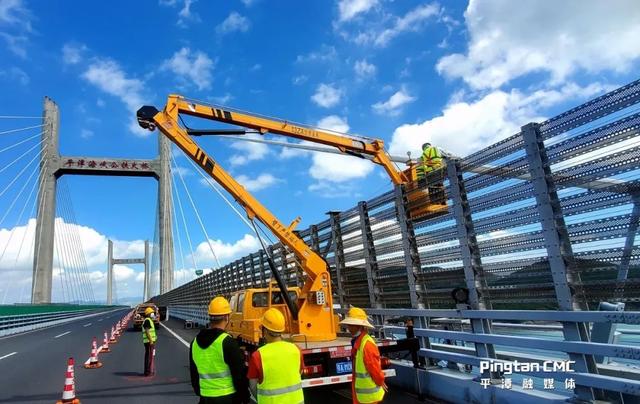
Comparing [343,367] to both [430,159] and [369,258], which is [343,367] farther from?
[430,159]

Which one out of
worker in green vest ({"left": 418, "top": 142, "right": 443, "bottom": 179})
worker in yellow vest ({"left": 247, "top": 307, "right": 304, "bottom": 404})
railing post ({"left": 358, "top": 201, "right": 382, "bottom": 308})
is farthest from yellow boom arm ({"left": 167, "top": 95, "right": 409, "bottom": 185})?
worker in yellow vest ({"left": 247, "top": 307, "right": 304, "bottom": 404})

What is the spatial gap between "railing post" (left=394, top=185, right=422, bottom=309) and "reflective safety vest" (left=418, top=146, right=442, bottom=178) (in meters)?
4.17

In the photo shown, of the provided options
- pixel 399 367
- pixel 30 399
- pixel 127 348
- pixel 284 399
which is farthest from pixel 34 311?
pixel 284 399

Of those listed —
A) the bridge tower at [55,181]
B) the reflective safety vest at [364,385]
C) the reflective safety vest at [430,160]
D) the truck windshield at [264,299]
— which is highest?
the bridge tower at [55,181]

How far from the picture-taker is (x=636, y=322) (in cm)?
423

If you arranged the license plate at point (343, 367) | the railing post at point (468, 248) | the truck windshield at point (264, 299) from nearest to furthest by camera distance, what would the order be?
the railing post at point (468, 248) → the license plate at point (343, 367) → the truck windshield at point (264, 299)

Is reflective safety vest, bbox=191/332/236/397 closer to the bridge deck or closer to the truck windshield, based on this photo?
the bridge deck

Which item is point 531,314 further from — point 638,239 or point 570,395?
point 638,239

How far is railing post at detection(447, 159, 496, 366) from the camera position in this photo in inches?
266

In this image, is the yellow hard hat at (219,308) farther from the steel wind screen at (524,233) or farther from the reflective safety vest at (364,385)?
the steel wind screen at (524,233)

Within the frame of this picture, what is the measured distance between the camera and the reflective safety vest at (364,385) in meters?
4.55

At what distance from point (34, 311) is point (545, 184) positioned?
3687cm

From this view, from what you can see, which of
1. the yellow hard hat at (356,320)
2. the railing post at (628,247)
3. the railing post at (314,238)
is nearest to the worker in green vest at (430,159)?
the railing post at (314,238)

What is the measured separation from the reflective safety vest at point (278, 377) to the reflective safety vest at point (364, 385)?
1015 millimetres
